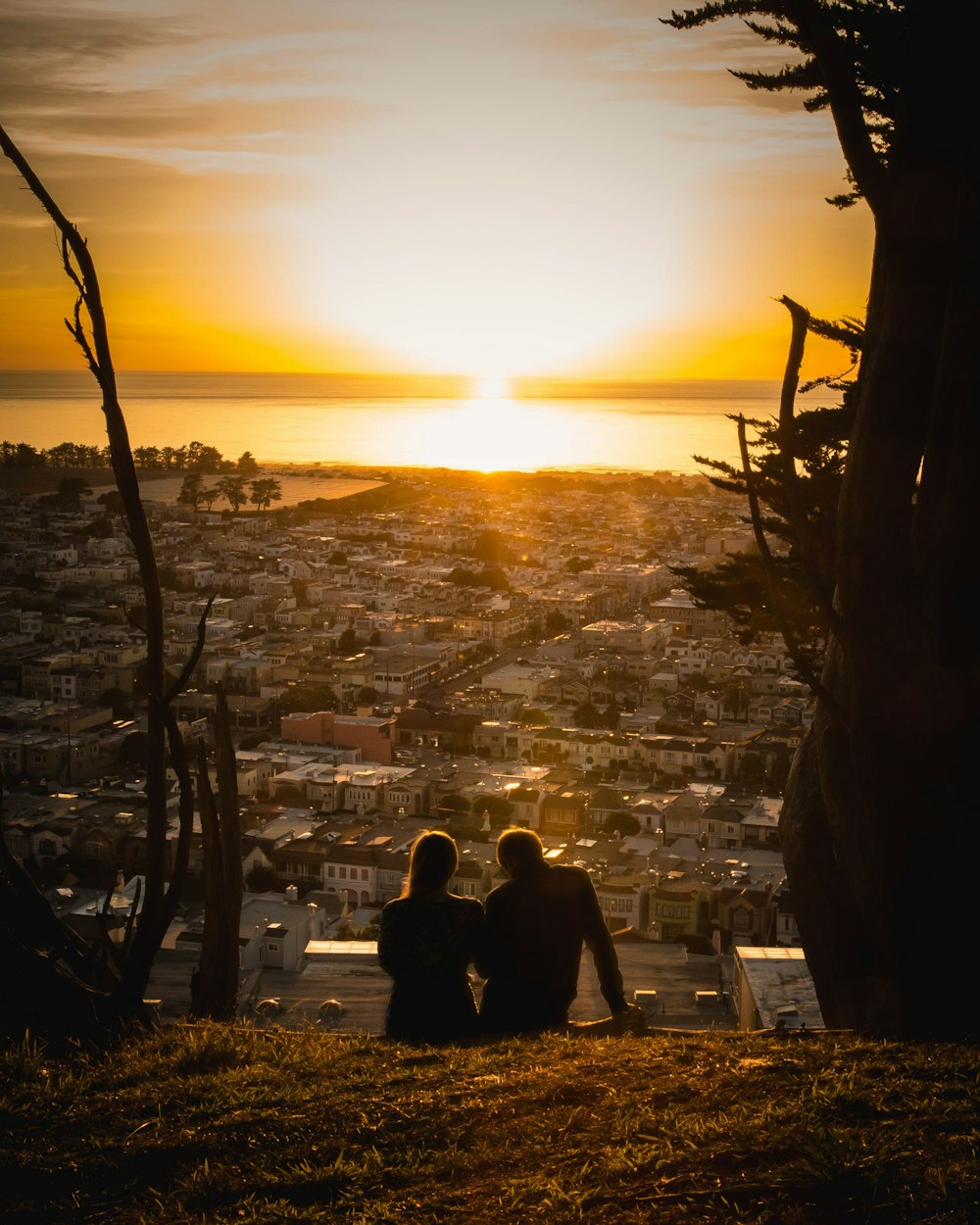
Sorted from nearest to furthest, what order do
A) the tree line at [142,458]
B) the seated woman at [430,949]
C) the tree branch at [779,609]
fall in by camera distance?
the tree branch at [779,609] < the seated woman at [430,949] < the tree line at [142,458]

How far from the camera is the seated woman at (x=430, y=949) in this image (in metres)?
2.80

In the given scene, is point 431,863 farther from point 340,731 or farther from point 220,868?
point 340,731

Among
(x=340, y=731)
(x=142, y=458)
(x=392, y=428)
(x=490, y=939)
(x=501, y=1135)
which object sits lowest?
(x=340, y=731)

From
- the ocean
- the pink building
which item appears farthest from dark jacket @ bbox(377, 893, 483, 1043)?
the ocean

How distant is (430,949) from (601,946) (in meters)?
0.36

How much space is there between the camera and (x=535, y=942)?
2832 mm

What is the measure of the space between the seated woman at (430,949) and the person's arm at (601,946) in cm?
23

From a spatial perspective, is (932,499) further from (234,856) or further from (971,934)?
(234,856)

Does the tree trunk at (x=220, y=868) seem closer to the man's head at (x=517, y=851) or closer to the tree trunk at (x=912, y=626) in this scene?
the man's head at (x=517, y=851)

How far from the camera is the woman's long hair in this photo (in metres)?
2.80

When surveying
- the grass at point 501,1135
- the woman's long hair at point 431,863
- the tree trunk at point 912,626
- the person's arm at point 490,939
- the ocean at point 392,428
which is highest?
the ocean at point 392,428

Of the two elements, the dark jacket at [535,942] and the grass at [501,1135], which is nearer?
the grass at [501,1135]

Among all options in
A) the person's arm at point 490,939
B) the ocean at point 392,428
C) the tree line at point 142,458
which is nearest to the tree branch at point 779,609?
the person's arm at point 490,939

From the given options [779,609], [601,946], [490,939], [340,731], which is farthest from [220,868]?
[340,731]
